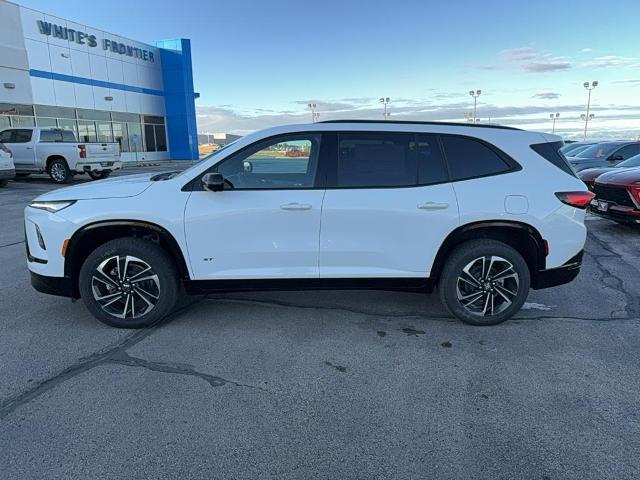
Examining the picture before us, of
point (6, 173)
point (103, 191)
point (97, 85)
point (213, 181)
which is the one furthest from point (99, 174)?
point (213, 181)

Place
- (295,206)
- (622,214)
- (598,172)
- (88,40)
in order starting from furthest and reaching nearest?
(88,40)
(598,172)
(622,214)
(295,206)

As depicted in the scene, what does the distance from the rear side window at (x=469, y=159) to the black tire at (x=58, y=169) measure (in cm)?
1561

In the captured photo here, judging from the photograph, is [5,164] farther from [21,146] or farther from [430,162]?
[430,162]

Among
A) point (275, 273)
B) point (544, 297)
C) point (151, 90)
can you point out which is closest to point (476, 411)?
point (275, 273)

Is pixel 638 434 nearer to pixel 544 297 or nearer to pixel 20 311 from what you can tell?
pixel 544 297

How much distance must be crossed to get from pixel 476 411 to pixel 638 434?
90 cm

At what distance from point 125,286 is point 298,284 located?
1.54 m

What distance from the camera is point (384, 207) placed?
3.94 m

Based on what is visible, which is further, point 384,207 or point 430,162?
point 430,162

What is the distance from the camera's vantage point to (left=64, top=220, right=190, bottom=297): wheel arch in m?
3.94

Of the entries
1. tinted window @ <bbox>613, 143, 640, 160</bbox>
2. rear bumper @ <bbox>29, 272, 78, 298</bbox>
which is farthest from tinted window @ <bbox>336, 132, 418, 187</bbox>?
tinted window @ <bbox>613, 143, 640, 160</bbox>

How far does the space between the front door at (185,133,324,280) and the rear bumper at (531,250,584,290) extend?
2078mm

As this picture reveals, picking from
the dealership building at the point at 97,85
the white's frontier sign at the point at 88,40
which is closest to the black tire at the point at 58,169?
the dealership building at the point at 97,85

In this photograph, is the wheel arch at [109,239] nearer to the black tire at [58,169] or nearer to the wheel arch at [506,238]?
the wheel arch at [506,238]
